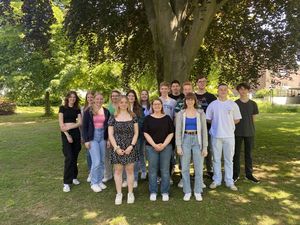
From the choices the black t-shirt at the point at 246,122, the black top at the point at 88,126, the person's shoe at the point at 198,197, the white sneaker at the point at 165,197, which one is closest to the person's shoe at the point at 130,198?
the white sneaker at the point at 165,197

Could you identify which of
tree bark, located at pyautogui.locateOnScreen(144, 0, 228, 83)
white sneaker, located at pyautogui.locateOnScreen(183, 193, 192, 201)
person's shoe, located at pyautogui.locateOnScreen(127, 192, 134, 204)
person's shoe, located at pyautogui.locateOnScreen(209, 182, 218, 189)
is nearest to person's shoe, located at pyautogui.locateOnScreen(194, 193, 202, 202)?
white sneaker, located at pyautogui.locateOnScreen(183, 193, 192, 201)

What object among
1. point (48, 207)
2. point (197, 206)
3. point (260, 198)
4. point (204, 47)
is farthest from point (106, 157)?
point (204, 47)

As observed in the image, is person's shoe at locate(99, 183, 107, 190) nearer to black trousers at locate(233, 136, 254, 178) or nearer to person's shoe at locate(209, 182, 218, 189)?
person's shoe at locate(209, 182, 218, 189)

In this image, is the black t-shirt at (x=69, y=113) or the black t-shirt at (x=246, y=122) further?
the black t-shirt at (x=246, y=122)

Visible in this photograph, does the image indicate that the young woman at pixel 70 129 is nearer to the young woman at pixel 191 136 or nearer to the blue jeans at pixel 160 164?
the blue jeans at pixel 160 164

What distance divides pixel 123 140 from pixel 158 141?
0.62m

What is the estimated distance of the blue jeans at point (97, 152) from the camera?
6.94 meters

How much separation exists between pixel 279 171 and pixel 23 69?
1977 cm

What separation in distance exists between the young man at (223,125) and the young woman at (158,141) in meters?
1.06

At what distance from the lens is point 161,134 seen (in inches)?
247

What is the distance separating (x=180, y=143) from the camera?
6.35 metres

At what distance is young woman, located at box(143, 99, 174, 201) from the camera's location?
625 cm

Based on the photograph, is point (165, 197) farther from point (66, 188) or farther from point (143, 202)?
point (66, 188)

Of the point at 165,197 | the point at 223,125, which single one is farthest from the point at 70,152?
the point at 223,125
